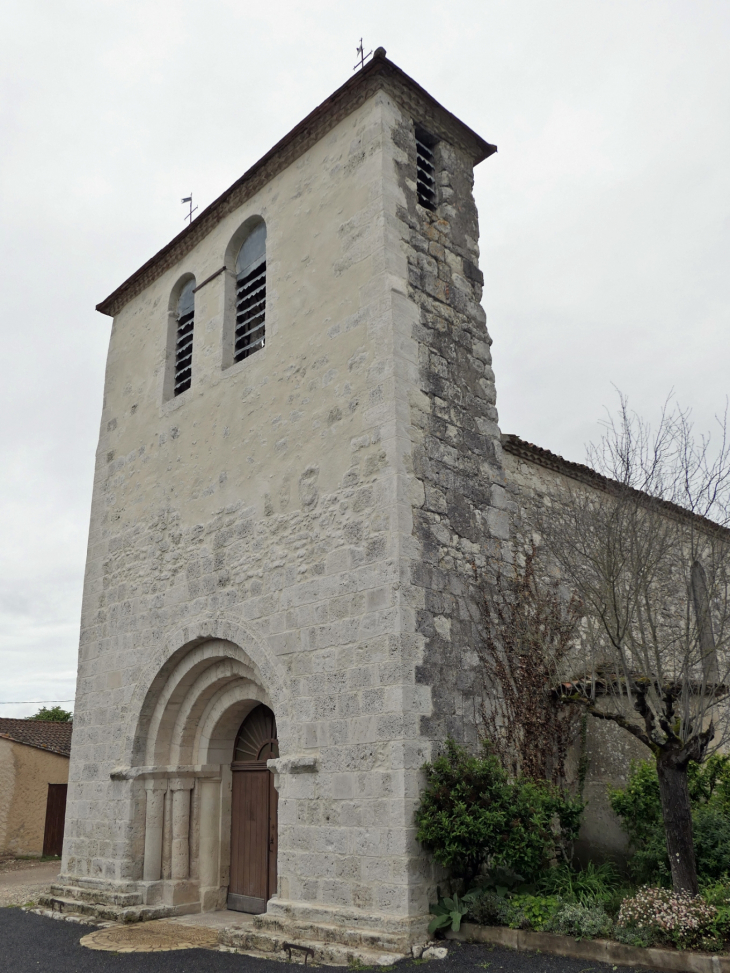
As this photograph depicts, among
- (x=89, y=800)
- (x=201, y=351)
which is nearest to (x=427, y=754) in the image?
(x=89, y=800)

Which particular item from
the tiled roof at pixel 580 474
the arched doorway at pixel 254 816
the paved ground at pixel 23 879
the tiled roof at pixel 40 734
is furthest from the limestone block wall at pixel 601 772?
the tiled roof at pixel 40 734

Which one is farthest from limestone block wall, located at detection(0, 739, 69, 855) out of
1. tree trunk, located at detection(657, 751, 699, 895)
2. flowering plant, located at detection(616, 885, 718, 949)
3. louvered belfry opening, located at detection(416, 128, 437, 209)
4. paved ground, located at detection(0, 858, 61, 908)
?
tree trunk, located at detection(657, 751, 699, 895)

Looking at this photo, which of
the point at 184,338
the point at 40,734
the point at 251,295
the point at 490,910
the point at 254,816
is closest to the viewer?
the point at 490,910

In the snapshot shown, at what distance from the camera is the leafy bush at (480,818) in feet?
19.6

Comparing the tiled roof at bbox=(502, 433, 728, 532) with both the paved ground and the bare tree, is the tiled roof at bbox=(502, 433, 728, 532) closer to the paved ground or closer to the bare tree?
the bare tree

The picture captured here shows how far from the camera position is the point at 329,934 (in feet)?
20.6

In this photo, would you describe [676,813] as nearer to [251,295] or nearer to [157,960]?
[157,960]

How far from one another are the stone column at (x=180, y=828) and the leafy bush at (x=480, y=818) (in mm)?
3668

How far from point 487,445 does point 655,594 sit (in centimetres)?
210

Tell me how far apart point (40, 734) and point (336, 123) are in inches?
561

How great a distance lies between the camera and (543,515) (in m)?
9.20

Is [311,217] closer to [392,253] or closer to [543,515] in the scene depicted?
[392,253]

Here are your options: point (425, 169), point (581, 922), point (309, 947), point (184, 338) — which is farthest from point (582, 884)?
point (184, 338)

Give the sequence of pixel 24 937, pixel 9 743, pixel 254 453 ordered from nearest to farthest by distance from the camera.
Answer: pixel 24 937 → pixel 254 453 → pixel 9 743
